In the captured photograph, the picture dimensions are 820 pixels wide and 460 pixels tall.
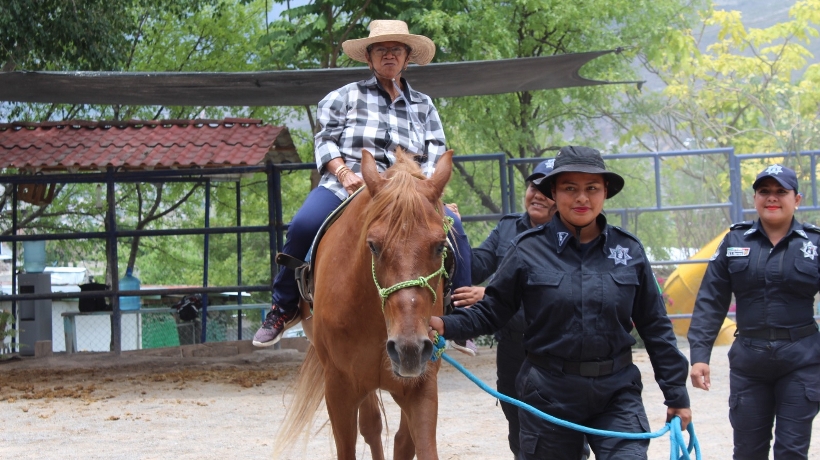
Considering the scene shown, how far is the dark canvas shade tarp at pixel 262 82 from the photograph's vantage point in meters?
8.24

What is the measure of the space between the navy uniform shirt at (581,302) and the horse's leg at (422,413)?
1.64 feet

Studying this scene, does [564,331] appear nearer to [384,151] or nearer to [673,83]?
[384,151]

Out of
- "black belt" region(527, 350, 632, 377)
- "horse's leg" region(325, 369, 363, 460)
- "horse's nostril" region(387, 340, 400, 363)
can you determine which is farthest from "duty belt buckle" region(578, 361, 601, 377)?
"horse's leg" region(325, 369, 363, 460)

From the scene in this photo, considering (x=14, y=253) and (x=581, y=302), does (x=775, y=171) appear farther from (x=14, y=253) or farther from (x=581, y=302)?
(x=14, y=253)

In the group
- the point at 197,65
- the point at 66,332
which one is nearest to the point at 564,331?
the point at 66,332

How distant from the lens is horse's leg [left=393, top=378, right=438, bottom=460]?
3502mm

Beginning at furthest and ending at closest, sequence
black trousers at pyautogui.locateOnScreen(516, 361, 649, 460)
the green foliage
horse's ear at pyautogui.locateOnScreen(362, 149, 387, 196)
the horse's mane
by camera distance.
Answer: the green foliage, horse's ear at pyautogui.locateOnScreen(362, 149, 387, 196), the horse's mane, black trousers at pyautogui.locateOnScreen(516, 361, 649, 460)

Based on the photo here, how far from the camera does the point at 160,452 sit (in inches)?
239

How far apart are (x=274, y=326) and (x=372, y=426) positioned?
0.75 m

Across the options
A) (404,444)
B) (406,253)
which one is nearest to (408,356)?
(406,253)

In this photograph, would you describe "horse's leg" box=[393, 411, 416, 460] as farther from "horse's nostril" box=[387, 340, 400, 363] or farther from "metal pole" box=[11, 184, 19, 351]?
"metal pole" box=[11, 184, 19, 351]

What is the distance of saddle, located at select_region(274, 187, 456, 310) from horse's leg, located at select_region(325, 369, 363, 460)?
54cm

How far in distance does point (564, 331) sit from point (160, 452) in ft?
12.9

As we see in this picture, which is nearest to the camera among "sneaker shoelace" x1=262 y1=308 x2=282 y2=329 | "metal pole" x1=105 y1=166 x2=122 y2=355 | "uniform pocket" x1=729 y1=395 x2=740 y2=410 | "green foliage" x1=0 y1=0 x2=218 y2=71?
"uniform pocket" x1=729 y1=395 x2=740 y2=410
